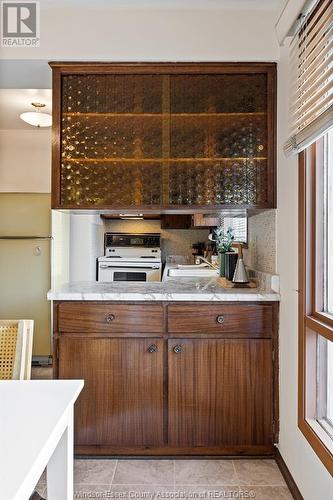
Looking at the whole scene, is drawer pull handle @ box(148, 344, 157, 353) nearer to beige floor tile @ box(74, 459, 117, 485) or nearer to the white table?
beige floor tile @ box(74, 459, 117, 485)

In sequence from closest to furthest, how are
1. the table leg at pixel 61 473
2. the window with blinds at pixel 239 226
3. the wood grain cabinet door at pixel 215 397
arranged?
1. the table leg at pixel 61 473
2. the wood grain cabinet door at pixel 215 397
3. the window with blinds at pixel 239 226

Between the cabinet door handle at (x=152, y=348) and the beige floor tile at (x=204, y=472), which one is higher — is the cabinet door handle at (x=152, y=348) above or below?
above

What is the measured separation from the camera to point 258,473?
2002mm

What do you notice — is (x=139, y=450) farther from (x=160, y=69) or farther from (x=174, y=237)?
(x=174, y=237)

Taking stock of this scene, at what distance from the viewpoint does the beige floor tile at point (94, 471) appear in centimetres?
194

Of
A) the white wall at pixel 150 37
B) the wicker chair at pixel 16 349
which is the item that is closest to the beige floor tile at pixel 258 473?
the wicker chair at pixel 16 349

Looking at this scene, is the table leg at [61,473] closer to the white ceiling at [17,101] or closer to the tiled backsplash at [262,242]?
the tiled backsplash at [262,242]

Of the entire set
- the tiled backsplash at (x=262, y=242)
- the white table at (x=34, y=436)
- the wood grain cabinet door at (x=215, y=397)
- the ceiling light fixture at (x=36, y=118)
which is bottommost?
the wood grain cabinet door at (x=215, y=397)

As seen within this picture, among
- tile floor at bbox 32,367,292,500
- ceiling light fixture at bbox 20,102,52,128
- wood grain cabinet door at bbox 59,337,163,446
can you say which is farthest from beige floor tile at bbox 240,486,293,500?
ceiling light fixture at bbox 20,102,52,128

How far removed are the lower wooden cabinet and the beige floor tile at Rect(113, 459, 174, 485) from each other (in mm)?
55

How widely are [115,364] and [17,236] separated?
256 cm

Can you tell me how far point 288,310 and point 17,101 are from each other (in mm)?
3081

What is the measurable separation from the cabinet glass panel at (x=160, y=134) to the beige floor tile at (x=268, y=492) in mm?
1577

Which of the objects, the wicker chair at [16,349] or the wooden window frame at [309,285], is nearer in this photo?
the wicker chair at [16,349]
